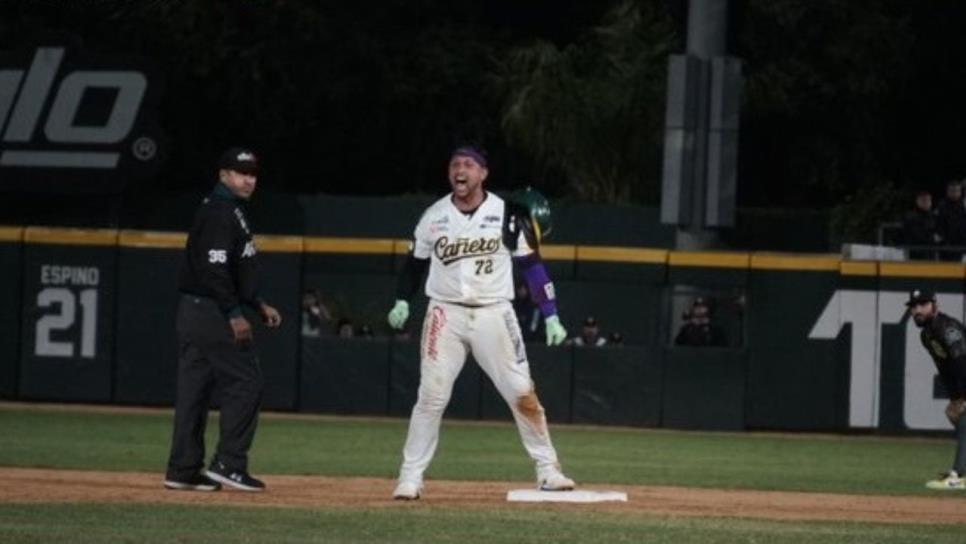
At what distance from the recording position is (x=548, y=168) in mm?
36406

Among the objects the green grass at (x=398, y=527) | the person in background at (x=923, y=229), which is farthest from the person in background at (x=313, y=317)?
the green grass at (x=398, y=527)

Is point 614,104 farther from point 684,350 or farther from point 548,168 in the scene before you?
point 684,350

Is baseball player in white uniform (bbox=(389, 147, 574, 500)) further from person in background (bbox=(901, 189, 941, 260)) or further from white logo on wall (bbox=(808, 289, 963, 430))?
person in background (bbox=(901, 189, 941, 260))

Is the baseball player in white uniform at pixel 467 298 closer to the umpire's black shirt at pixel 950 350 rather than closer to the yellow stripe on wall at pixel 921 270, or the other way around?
the umpire's black shirt at pixel 950 350

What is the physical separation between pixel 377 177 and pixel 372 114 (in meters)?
1.10

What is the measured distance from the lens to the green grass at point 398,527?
1224cm

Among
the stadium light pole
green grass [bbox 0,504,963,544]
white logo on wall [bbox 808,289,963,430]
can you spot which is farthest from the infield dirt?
the stadium light pole

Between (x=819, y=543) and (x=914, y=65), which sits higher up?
(x=914, y=65)

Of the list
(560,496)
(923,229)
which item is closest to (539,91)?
(923,229)

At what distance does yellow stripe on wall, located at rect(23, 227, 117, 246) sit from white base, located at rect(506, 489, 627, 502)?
1160 cm

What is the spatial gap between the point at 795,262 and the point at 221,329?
462 inches

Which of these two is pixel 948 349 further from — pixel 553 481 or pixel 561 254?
pixel 561 254

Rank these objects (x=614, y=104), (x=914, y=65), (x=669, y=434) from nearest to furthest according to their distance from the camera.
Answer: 1. (x=669, y=434)
2. (x=614, y=104)
3. (x=914, y=65)

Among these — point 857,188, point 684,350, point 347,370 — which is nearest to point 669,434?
point 684,350
